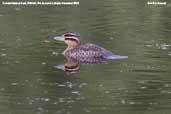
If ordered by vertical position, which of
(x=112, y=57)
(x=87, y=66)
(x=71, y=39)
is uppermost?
(x=71, y=39)

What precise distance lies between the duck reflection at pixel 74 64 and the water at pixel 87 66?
0.15 m

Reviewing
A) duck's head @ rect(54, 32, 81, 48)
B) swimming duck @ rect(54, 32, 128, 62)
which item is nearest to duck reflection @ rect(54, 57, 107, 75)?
swimming duck @ rect(54, 32, 128, 62)

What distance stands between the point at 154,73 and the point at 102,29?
172 inches

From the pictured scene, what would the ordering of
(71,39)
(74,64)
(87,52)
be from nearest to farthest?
(74,64), (87,52), (71,39)

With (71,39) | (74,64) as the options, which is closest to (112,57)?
(74,64)

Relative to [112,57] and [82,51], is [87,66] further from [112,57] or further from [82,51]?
[82,51]

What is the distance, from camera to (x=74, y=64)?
47.5 ft

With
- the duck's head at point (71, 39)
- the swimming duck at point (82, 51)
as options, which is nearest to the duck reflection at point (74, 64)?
the swimming duck at point (82, 51)

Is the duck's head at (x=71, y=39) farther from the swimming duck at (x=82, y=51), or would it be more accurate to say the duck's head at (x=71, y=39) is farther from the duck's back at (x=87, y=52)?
the duck's back at (x=87, y=52)

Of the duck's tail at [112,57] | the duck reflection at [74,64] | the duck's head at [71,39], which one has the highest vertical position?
the duck's head at [71,39]

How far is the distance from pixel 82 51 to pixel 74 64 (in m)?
0.67

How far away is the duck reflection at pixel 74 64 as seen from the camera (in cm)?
1372

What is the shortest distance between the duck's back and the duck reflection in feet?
0.33

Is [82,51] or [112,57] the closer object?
[112,57]
